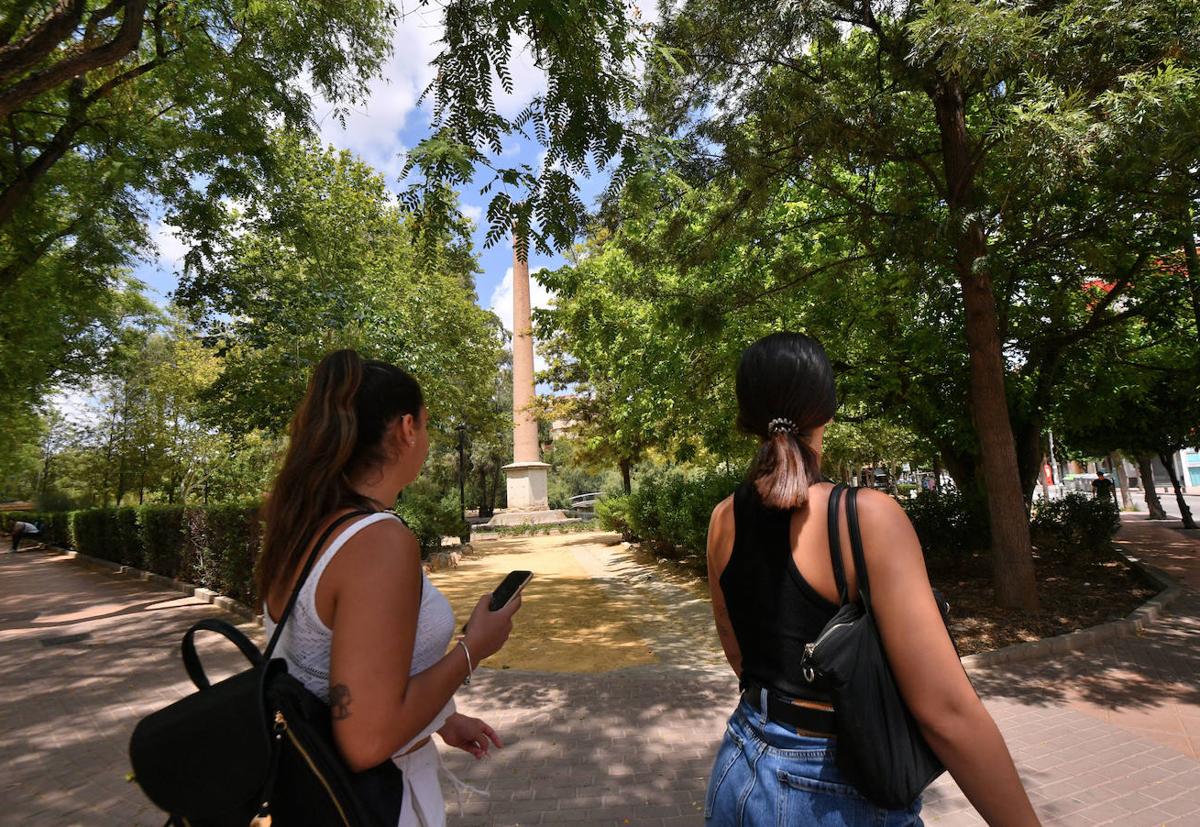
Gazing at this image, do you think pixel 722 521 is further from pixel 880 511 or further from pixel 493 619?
pixel 493 619

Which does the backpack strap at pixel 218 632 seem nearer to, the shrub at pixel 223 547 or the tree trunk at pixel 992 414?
the tree trunk at pixel 992 414

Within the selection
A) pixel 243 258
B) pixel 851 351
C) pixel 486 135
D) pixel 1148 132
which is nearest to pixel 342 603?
pixel 486 135

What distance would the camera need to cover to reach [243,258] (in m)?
11.5

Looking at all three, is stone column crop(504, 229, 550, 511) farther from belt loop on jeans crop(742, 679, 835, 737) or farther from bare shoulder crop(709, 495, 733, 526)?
belt loop on jeans crop(742, 679, 835, 737)

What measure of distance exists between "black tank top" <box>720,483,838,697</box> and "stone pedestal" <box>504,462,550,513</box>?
27688 millimetres

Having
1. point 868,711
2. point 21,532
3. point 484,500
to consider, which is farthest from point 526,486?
point 868,711

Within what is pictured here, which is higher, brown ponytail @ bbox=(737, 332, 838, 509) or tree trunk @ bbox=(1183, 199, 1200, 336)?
tree trunk @ bbox=(1183, 199, 1200, 336)

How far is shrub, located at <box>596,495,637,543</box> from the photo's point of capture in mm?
18625

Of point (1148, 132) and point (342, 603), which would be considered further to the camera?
point (1148, 132)

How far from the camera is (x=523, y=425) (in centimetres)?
2830

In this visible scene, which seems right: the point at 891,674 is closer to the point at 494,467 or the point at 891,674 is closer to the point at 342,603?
the point at 342,603

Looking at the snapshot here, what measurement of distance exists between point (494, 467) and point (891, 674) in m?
44.6

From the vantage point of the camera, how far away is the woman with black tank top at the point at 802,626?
1191 millimetres

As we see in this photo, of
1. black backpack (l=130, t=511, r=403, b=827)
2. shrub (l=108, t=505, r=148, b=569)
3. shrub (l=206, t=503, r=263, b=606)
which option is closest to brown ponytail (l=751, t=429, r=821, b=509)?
black backpack (l=130, t=511, r=403, b=827)
